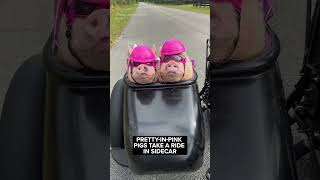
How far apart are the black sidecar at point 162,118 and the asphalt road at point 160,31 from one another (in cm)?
5

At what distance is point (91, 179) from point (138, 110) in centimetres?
22

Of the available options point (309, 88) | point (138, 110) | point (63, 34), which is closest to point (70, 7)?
point (63, 34)

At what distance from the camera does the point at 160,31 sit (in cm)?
149

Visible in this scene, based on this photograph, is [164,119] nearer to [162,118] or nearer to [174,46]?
[162,118]

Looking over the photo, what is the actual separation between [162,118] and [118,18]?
0.27 meters

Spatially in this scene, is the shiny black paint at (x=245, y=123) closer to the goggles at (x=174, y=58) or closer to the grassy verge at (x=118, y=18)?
the goggles at (x=174, y=58)

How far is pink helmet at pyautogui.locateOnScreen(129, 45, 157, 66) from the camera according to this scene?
1499mm

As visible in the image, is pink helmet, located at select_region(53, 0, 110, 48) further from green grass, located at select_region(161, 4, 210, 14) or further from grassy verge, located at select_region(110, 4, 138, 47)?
green grass, located at select_region(161, 4, 210, 14)

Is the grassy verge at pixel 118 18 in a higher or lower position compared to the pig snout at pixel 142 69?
higher

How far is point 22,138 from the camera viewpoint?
6.15 ft

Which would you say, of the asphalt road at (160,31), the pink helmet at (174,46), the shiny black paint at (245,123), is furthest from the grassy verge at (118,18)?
the shiny black paint at (245,123)

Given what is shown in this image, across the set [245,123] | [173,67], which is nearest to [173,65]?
[173,67]

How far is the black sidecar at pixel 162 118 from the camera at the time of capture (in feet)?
4.94

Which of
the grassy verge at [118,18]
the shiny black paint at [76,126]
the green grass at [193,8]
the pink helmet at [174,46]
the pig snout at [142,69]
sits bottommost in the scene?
the shiny black paint at [76,126]
